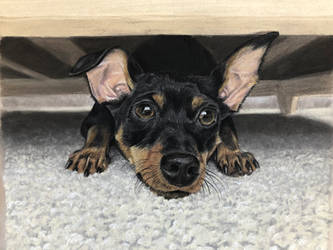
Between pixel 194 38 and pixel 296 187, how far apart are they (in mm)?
627

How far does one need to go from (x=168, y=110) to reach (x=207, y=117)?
5.4 inches

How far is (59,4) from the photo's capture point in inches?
46.4

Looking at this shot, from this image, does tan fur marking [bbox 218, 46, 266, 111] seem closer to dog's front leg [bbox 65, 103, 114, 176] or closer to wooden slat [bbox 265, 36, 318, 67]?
wooden slat [bbox 265, 36, 318, 67]

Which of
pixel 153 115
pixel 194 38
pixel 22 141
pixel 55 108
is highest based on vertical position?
pixel 194 38

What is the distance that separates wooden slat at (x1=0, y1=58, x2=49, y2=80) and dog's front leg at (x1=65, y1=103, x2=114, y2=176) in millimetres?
290

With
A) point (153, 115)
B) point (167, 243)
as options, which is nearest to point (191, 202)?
point (167, 243)

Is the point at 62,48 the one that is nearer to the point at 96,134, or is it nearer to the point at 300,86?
the point at 96,134

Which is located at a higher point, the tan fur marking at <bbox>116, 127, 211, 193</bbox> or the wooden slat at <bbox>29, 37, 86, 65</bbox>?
the wooden slat at <bbox>29, 37, 86, 65</bbox>

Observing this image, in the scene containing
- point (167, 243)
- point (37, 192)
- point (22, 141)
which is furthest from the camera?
point (22, 141)

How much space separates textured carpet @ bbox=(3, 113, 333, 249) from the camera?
117 cm

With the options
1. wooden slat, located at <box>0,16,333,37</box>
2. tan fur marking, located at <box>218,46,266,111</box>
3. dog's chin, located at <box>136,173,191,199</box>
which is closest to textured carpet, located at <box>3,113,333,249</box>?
dog's chin, located at <box>136,173,191,199</box>

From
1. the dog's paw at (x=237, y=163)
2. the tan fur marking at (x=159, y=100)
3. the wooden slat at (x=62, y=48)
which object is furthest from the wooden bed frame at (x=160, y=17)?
the dog's paw at (x=237, y=163)

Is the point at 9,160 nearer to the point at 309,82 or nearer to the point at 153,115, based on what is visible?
the point at 153,115

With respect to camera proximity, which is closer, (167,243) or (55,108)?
(167,243)
